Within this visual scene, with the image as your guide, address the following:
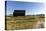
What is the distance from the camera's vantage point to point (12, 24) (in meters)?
1.26

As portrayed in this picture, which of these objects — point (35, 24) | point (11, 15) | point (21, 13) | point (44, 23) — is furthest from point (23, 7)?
point (44, 23)

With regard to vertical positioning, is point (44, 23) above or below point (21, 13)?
below

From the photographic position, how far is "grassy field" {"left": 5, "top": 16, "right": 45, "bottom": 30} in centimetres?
126

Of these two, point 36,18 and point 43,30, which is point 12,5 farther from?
point 43,30

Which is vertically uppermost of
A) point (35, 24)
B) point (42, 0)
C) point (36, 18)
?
point (42, 0)

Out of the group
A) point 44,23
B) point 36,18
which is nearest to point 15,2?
point 36,18

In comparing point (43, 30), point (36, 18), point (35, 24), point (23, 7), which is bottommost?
point (43, 30)

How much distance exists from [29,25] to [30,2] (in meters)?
0.40

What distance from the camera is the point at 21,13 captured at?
4.20ft

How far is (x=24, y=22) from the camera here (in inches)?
51.0

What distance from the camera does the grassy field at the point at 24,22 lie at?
49.6 inches

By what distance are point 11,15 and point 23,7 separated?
0.25 meters

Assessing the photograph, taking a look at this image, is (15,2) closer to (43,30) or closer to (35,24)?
(35,24)

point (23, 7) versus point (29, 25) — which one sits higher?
point (23, 7)
